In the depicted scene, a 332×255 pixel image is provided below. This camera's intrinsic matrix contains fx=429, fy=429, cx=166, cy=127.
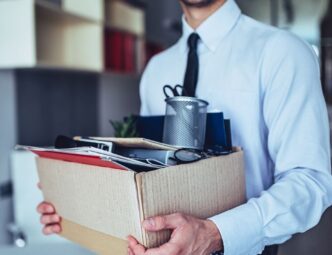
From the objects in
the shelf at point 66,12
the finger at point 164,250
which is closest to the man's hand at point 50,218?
the finger at point 164,250

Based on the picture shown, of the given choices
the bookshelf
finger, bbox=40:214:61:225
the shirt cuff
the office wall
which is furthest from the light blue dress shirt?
the office wall

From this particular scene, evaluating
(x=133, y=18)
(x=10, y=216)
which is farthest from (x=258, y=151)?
(x=133, y=18)

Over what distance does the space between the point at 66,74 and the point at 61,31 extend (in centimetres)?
28

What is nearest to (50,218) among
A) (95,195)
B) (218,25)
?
(95,195)

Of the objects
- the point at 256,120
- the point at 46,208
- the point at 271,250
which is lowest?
the point at 271,250

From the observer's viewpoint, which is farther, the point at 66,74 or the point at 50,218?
the point at 66,74

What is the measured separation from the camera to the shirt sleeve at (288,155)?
908mm

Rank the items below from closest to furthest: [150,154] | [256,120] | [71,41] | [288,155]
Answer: [150,154], [288,155], [256,120], [71,41]

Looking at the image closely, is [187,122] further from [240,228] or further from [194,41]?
[194,41]

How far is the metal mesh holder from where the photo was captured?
0.94 m

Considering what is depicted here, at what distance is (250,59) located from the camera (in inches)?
46.9

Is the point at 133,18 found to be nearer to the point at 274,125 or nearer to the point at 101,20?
the point at 101,20

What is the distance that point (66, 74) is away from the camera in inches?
106

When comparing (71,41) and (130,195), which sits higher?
(71,41)
